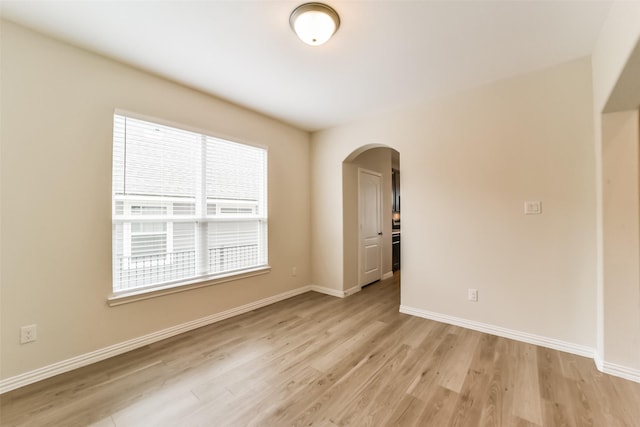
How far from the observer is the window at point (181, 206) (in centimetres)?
240

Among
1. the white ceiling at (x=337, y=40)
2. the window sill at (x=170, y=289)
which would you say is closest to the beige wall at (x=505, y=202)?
the white ceiling at (x=337, y=40)

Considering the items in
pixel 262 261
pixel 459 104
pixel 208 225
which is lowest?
pixel 262 261

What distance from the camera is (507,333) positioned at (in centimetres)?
261

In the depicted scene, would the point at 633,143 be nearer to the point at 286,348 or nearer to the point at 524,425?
the point at 524,425

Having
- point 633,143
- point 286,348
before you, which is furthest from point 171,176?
point 633,143

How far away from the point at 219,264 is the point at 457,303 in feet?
9.39

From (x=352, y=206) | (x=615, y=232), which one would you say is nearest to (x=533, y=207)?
(x=615, y=232)

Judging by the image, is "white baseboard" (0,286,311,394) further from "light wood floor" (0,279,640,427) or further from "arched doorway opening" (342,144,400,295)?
"arched doorway opening" (342,144,400,295)

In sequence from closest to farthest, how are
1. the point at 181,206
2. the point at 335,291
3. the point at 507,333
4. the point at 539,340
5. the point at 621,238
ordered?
the point at 621,238 < the point at 539,340 < the point at 507,333 < the point at 181,206 < the point at 335,291

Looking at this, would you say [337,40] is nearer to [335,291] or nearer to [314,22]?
[314,22]

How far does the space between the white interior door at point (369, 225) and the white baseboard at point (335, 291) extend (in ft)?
0.72

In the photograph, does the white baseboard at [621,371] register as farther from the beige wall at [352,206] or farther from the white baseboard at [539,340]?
the beige wall at [352,206]

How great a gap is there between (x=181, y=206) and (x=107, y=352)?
1.46 metres

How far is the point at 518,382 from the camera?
190 centimetres
